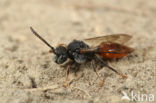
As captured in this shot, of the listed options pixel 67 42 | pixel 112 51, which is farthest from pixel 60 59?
pixel 67 42

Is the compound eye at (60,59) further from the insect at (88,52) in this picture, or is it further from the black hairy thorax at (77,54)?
the black hairy thorax at (77,54)

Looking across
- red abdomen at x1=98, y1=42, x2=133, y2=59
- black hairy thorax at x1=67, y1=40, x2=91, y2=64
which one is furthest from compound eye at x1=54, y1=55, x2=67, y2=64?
red abdomen at x1=98, y1=42, x2=133, y2=59

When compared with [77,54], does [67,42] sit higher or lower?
lower

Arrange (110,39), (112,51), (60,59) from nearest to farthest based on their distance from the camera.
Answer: (60,59), (112,51), (110,39)

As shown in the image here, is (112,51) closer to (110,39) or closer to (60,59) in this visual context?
(110,39)

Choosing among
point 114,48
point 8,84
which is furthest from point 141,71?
point 8,84
